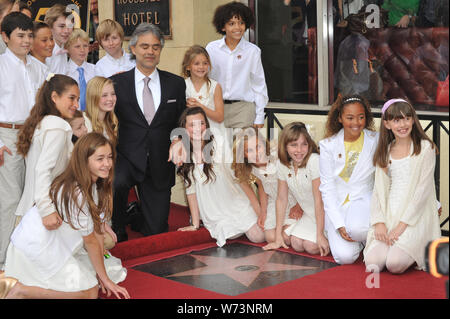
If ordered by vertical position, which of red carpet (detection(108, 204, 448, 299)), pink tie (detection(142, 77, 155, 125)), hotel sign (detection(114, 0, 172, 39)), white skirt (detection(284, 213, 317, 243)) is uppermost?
hotel sign (detection(114, 0, 172, 39))

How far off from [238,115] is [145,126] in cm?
94

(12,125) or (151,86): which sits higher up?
→ (151,86)

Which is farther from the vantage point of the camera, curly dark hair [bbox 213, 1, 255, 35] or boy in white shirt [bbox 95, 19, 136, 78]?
boy in white shirt [bbox 95, 19, 136, 78]

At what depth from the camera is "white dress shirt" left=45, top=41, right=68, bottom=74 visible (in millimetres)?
5562

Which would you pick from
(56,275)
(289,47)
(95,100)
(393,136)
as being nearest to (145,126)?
(95,100)

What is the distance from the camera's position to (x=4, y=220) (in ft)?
15.1

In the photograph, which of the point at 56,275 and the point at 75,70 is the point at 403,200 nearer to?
the point at 56,275

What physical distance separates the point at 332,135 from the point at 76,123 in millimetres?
1715

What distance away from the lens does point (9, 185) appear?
4.60 metres

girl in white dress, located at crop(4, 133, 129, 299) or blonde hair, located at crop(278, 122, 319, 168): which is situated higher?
blonde hair, located at crop(278, 122, 319, 168)

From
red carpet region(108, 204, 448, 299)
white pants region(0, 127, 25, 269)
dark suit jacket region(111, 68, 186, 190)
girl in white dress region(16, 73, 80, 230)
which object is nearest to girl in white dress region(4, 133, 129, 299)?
girl in white dress region(16, 73, 80, 230)

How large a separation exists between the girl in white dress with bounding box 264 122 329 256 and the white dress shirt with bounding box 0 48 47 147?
1733 mm

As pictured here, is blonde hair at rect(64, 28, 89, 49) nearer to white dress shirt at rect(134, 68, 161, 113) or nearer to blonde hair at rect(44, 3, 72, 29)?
blonde hair at rect(44, 3, 72, 29)

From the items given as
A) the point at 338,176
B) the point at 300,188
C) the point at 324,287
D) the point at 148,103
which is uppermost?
the point at 148,103
